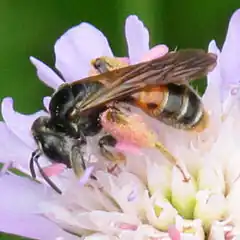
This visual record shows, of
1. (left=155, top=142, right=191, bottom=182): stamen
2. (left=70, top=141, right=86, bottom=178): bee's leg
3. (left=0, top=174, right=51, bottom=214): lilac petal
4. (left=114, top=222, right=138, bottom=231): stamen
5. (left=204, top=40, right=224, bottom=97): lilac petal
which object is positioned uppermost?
(left=204, top=40, right=224, bottom=97): lilac petal

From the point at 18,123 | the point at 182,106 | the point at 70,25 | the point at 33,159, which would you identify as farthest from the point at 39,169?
the point at 70,25

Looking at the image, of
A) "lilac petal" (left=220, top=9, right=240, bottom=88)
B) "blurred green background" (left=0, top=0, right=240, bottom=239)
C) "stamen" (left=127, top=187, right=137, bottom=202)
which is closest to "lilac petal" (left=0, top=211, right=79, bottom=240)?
"stamen" (left=127, top=187, right=137, bottom=202)

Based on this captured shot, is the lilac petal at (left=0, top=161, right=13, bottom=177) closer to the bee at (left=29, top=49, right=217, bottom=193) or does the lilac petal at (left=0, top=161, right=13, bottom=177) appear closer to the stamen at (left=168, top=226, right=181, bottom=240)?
the bee at (left=29, top=49, right=217, bottom=193)

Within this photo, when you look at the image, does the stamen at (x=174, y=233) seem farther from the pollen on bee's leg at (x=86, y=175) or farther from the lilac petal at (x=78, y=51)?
the lilac petal at (x=78, y=51)

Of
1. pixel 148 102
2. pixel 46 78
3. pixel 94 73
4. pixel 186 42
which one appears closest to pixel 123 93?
pixel 148 102

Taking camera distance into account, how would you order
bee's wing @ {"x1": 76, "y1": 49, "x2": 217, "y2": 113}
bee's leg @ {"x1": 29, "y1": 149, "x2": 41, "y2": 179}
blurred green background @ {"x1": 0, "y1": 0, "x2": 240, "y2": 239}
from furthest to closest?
blurred green background @ {"x1": 0, "y1": 0, "x2": 240, "y2": 239} → bee's leg @ {"x1": 29, "y1": 149, "x2": 41, "y2": 179} → bee's wing @ {"x1": 76, "y1": 49, "x2": 217, "y2": 113}

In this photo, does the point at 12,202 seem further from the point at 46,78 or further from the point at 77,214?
the point at 46,78
